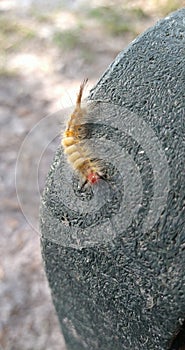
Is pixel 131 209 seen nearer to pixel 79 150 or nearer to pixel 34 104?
pixel 79 150

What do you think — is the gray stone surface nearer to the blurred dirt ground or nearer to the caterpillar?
the caterpillar

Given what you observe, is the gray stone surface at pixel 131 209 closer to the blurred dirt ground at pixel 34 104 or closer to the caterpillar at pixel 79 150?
the caterpillar at pixel 79 150

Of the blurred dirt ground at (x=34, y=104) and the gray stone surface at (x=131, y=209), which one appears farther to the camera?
the blurred dirt ground at (x=34, y=104)

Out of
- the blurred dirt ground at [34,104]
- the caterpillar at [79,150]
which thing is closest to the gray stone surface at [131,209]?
the caterpillar at [79,150]

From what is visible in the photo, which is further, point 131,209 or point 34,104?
point 34,104

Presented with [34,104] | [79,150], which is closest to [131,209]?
[79,150]

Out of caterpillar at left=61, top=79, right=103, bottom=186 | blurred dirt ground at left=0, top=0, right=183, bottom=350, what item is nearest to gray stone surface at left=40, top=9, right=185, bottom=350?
caterpillar at left=61, top=79, right=103, bottom=186
